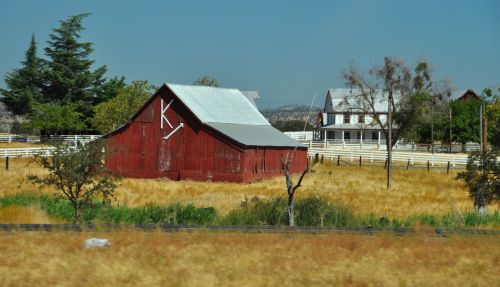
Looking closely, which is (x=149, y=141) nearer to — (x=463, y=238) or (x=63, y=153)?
(x=63, y=153)

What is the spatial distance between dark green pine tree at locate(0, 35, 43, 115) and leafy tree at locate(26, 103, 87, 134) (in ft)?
16.5

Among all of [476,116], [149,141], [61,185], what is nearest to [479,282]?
[61,185]

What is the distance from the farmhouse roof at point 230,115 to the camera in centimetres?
4969

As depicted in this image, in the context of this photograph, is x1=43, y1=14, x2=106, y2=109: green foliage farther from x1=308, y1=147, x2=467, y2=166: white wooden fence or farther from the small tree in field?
the small tree in field

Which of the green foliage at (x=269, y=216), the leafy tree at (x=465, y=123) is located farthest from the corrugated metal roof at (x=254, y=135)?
the leafy tree at (x=465, y=123)

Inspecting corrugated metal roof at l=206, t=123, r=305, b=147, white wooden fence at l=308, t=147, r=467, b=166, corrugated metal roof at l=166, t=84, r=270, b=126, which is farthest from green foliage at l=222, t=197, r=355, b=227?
white wooden fence at l=308, t=147, r=467, b=166

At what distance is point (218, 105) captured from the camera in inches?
2167

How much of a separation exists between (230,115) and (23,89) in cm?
4780

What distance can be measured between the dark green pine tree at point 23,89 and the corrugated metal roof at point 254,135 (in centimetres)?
4642

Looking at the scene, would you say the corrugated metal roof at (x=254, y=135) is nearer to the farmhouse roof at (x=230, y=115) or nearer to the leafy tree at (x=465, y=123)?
the farmhouse roof at (x=230, y=115)

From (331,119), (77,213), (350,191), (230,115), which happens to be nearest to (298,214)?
(77,213)

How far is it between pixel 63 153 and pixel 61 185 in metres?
1.02

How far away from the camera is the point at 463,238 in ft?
47.1

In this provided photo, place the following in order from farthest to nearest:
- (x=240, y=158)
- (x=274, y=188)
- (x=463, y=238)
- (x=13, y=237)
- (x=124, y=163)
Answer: (x=124, y=163), (x=240, y=158), (x=274, y=188), (x=463, y=238), (x=13, y=237)
